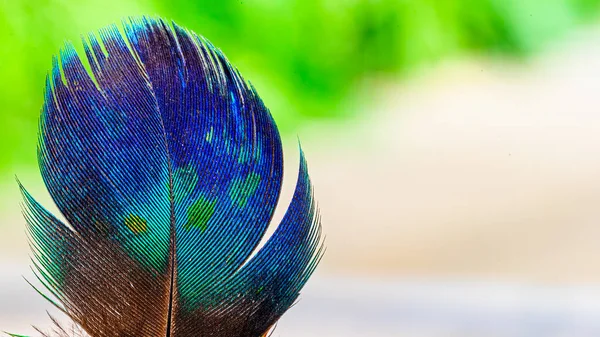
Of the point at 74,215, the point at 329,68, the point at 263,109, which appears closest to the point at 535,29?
the point at 329,68

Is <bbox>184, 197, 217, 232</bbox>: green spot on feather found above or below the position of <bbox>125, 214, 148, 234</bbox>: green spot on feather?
above

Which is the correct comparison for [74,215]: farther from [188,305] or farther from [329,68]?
[329,68]

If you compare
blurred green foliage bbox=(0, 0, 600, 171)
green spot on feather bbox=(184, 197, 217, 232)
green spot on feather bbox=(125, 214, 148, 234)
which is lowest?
green spot on feather bbox=(125, 214, 148, 234)

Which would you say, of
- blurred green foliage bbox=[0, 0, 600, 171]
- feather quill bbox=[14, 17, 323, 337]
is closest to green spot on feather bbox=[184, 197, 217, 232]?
feather quill bbox=[14, 17, 323, 337]

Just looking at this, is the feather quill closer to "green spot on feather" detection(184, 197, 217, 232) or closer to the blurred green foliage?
"green spot on feather" detection(184, 197, 217, 232)

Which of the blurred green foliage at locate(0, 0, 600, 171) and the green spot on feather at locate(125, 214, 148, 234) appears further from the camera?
the blurred green foliage at locate(0, 0, 600, 171)

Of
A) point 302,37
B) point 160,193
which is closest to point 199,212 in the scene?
point 160,193
